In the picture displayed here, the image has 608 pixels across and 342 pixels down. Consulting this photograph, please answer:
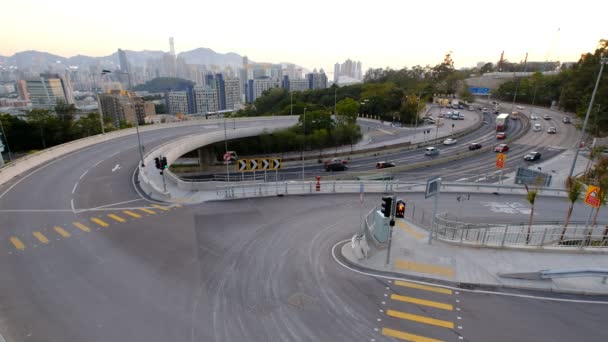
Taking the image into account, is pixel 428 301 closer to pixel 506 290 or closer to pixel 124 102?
pixel 506 290

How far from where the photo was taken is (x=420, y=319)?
9398mm

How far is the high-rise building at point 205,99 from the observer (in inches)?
7328

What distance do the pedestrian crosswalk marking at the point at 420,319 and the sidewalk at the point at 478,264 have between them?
2.21 meters

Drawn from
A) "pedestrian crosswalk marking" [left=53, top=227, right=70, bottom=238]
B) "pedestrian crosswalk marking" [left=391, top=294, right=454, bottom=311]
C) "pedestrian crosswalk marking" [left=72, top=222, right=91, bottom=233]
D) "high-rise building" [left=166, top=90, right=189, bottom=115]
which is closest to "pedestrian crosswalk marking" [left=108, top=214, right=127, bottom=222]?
"pedestrian crosswalk marking" [left=72, top=222, right=91, bottom=233]

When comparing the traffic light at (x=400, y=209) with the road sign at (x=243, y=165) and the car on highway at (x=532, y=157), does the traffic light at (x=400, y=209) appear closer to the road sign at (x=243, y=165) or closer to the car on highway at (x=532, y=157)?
the road sign at (x=243, y=165)

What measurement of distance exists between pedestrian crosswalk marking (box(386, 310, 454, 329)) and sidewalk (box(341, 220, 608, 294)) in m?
2.21

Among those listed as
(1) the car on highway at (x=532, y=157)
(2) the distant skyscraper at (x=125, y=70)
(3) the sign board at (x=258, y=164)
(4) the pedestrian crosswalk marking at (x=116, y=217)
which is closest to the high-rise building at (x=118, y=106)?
(2) the distant skyscraper at (x=125, y=70)

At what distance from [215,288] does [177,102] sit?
201 metres

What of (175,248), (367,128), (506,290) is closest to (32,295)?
(175,248)

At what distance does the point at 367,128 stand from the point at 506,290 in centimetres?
5622

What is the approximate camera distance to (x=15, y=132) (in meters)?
40.2

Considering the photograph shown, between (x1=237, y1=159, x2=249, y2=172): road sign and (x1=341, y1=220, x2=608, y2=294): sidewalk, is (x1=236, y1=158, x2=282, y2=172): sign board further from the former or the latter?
(x1=341, y1=220, x2=608, y2=294): sidewalk

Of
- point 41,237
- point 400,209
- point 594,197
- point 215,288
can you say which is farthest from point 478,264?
point 41,237

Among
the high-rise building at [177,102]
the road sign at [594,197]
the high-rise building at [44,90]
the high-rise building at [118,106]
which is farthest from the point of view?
the high-rise building at [177,102]
